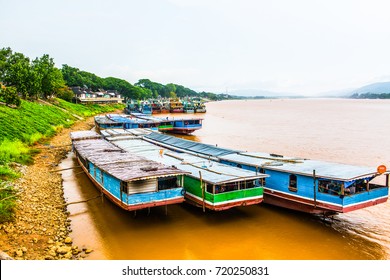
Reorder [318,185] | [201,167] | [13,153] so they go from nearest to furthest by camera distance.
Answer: [318,185], [201,167], [13,153]

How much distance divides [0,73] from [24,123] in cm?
3589

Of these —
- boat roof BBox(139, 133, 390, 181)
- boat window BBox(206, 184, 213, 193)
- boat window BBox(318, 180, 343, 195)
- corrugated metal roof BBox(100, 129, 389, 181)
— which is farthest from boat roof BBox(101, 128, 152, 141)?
boat window BBox(318, 180, 343, 195)

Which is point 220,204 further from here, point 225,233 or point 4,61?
point 4,61

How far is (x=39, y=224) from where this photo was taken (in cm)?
1574

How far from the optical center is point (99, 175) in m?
20.4

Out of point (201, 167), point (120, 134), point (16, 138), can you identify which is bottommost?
point (201, 167)

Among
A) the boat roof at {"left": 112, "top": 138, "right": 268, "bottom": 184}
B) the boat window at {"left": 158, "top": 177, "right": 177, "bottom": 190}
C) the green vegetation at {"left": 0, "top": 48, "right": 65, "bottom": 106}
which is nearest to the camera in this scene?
the boat roof at {"left": 112, "top": 138, "right": 268, "bottom": 184}

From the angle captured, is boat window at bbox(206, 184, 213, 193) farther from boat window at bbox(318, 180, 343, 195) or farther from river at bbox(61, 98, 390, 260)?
boat window at bbox(318, 180, 343, 195)

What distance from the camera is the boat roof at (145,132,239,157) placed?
2581cm

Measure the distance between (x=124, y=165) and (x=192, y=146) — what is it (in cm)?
1088

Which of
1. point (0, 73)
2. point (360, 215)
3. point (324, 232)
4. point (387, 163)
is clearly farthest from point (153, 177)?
point (0, 73)

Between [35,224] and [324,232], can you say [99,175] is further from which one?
[324,232]

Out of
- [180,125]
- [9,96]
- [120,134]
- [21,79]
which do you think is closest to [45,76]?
[21,79]

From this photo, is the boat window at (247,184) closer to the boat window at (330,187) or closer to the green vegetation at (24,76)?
the boat window at (330,187)
